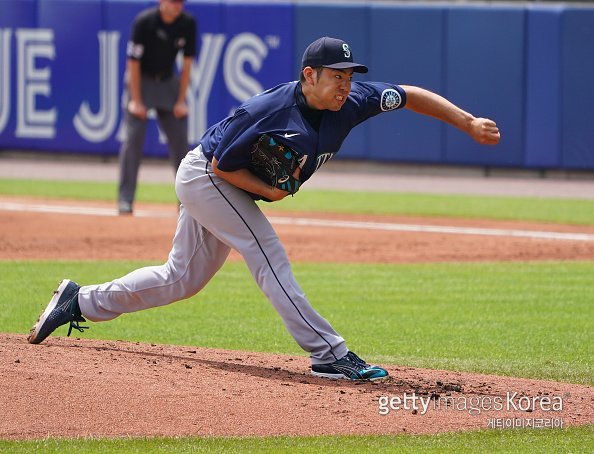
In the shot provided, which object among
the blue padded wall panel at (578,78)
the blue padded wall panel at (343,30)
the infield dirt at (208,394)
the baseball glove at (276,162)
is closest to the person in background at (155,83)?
the blue padded wall panel at (343,30)

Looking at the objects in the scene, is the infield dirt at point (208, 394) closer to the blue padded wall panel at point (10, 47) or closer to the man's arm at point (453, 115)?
the man's arm at point (453, 115)

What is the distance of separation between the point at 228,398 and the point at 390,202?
10.1 m

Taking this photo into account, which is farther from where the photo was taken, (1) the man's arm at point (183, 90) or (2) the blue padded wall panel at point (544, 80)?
(2) the blue padded wall panel at point (544, 80)

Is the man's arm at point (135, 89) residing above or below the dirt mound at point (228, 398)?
above

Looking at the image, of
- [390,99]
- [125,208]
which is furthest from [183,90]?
[390,99]

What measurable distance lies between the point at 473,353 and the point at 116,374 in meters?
2.30

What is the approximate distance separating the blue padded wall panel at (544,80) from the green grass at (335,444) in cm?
1248

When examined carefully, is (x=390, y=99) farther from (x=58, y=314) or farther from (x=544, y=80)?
(x=544, y=80)

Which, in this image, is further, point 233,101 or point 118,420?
point 233,101

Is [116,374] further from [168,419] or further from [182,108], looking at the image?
[182,108]

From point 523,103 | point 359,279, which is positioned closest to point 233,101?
point 523,103

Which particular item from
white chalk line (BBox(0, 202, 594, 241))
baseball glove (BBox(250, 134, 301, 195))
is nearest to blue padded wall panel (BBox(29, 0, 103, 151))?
white chalk line (BBox(0, 202, 594, 241))

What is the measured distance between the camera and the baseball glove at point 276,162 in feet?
18.5

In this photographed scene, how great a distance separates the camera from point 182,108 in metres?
13.2
